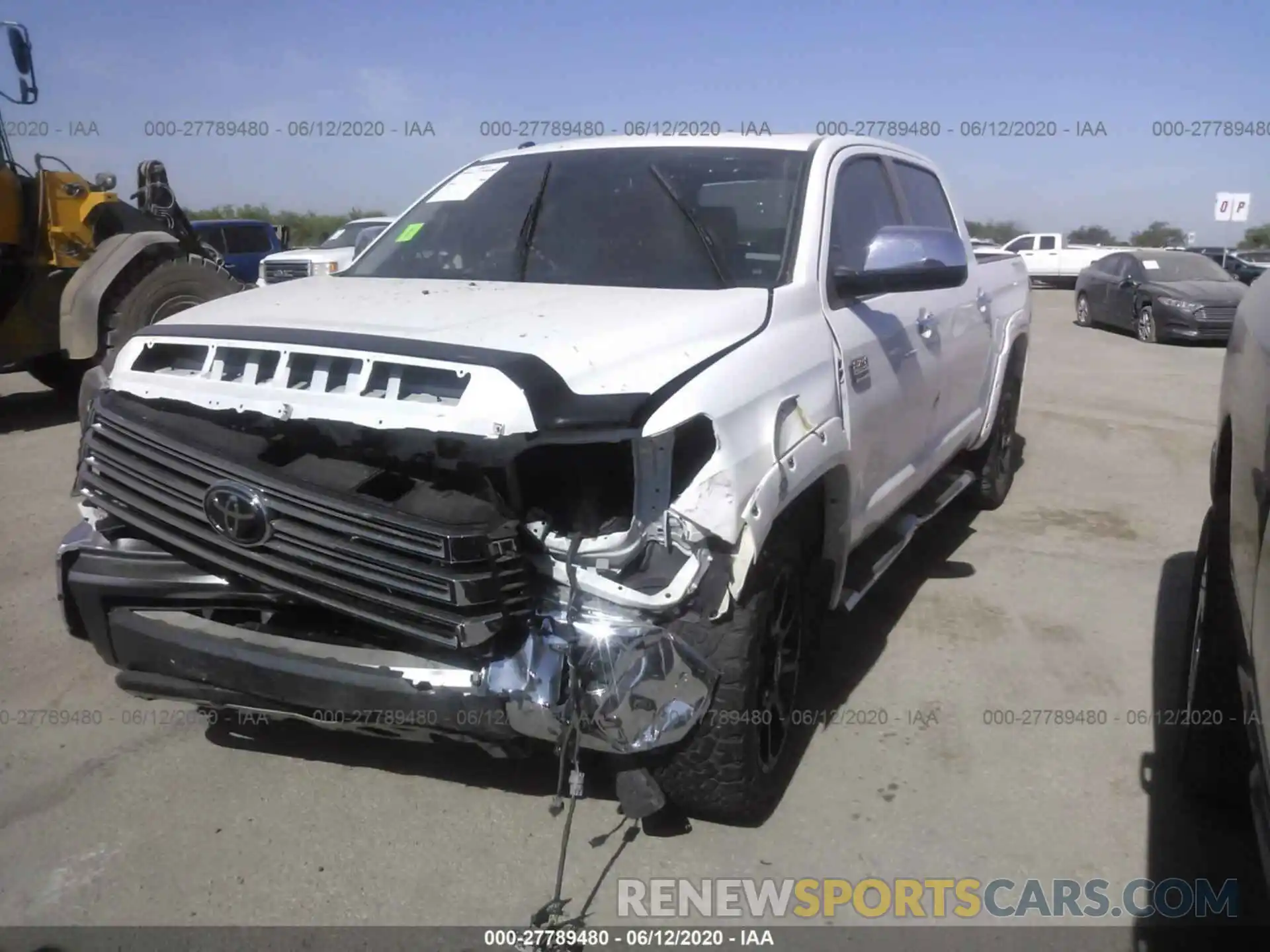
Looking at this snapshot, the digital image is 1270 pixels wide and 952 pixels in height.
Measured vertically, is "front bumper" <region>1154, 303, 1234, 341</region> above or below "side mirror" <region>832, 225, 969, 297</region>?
below

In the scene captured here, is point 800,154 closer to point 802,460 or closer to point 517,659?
point 802,460

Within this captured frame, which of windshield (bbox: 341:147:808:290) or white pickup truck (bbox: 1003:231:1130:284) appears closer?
windshield (bbox: 341:147:808:290)

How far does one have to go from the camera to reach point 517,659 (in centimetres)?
253

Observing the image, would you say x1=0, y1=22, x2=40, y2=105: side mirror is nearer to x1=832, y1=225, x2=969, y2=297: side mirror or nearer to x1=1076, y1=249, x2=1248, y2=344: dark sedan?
x1=832, y1=225, x2=969, y2=297: side mirror

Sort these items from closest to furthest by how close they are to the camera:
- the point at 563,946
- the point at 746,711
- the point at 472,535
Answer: the point at 472,535 → the point at 563,946 → the point at 746,711

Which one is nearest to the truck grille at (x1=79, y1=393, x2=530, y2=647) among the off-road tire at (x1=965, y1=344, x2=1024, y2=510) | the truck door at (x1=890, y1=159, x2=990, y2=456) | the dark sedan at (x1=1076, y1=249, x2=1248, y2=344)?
the truck door at (x1=890, y1=159, x2=990, y2=456)

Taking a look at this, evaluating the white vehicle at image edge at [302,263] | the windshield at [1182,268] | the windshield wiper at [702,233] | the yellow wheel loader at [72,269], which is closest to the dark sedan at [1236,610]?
the windshield wiper at [702,233]

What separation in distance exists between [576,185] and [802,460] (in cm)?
162

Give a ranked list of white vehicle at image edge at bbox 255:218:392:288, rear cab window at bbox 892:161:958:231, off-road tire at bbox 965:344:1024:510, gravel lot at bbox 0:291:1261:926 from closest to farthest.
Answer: gravel lot at bbox 0:291:1261:926
rear cab window at bbox 892:161:958:231
off-road tire at bbox 965:344:1024:510
white vehicle at image edge at bbox 255:218:392:288

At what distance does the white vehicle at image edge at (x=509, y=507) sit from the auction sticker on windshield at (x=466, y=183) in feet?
2.73

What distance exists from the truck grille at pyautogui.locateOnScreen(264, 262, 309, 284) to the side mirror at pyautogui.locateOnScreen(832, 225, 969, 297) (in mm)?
11748

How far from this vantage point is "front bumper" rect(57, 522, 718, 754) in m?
2.51

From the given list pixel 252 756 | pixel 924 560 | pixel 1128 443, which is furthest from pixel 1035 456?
pixel 252 756

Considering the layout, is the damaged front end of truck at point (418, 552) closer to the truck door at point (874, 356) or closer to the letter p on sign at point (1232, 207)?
the truck door at point (874, 356)
